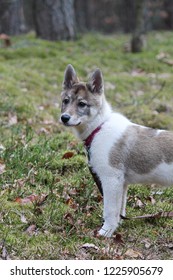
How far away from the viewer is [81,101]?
17.8ft

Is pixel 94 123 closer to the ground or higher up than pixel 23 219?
higher up

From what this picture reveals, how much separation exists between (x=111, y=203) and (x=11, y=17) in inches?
400

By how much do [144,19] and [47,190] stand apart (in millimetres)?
7858

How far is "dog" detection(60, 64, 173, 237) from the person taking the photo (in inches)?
208

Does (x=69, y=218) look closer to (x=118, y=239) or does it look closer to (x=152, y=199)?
(x=118, y=239)

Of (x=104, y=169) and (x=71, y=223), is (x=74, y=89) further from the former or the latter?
(x=71, y=223)

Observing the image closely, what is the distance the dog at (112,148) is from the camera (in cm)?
529

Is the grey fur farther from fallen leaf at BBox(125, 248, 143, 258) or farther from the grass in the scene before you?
fallen leaf at BBox(125, 248, 143, 258)

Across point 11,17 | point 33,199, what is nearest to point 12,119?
point 33,199

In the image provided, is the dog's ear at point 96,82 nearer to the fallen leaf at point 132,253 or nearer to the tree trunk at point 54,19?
the fallen leaf at point 132,253

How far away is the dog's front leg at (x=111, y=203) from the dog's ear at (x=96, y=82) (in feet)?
3.04

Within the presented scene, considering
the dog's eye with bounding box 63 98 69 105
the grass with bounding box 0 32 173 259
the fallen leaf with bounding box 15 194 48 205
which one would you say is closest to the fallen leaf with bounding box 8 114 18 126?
the grass with bounding box 0 32 173 259

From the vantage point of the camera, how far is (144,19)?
13.0m

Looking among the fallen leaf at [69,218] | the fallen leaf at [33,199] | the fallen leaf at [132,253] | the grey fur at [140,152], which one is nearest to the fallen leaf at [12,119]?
the fallen leaf at [33,199]
